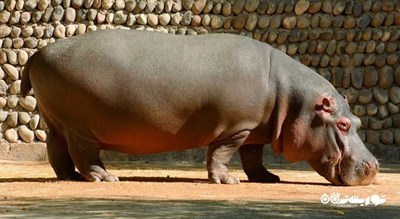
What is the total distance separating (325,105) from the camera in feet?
34.4

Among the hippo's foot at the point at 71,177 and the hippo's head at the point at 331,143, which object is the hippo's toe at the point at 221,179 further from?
the hippo's foot at the point at 71,177

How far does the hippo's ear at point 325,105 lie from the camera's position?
1047 centimetres

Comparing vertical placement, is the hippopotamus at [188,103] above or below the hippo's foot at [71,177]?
above

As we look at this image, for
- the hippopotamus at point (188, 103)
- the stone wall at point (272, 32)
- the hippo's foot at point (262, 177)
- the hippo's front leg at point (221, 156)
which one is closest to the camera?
the hippopotamus at point (188, 103)

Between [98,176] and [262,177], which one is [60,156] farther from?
[262,177]

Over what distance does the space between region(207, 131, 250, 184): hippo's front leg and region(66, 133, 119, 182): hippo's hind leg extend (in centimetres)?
102

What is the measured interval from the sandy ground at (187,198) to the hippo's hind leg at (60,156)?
0.89 ft

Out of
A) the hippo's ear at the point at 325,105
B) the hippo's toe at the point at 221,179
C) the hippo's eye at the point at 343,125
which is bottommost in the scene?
the hippo's toe at the point at 221,179

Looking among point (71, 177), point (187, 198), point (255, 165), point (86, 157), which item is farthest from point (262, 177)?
point (187, 198)

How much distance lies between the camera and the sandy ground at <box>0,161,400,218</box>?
7.31m

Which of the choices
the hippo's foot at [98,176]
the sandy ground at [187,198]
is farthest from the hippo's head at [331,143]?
the hippo's foot at [98,176]

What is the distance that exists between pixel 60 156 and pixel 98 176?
0.63 metres

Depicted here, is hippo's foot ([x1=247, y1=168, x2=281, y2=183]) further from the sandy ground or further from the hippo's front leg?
the hippo's front leg

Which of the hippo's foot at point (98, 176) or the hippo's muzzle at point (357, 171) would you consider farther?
the hippo's foot at point (98, 176)
